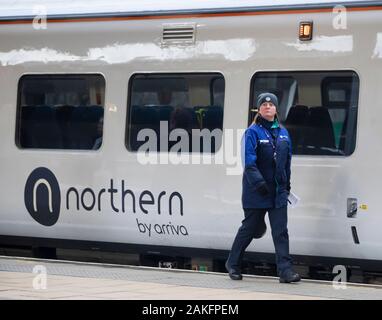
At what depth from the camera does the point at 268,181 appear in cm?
1051

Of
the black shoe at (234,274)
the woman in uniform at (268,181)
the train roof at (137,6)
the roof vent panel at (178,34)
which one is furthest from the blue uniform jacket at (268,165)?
the roof vent panel at (178,34)

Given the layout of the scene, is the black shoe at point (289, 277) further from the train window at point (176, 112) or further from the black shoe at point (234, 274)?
the train window at point (176, 112)

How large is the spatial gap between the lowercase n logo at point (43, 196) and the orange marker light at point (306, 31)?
3319 millimetres

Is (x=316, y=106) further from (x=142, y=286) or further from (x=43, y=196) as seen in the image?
(x=43, y=196)

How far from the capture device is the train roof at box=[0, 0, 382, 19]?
11.3 m

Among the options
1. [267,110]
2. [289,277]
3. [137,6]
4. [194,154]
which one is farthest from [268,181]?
[137,6]

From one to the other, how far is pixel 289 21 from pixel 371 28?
2.89 feet

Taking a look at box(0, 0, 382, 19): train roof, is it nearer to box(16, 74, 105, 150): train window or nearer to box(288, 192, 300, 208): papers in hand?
box(16, 74, 105, 150): train window

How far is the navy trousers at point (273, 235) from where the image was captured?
10406 mm

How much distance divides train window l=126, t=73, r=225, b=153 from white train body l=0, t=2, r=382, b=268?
10cm

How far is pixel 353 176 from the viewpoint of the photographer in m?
11.0
